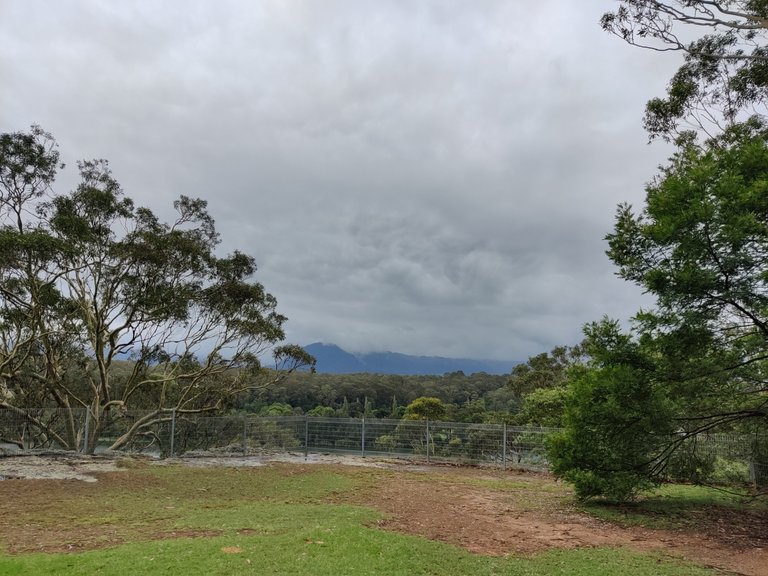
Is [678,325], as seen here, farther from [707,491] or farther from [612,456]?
[707,491]

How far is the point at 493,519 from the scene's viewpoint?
9.64 metres

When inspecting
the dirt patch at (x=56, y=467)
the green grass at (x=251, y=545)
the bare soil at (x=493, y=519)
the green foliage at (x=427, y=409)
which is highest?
the green foliage at (x=427, y=409)

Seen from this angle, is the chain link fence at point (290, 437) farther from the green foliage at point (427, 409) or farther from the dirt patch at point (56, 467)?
the green foliage at point (427, 409)

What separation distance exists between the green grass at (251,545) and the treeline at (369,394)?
27.5 metres

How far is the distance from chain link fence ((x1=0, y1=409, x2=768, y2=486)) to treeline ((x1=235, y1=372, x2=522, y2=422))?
621 inches

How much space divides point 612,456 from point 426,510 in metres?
3.71

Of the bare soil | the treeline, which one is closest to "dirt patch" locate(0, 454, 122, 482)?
the bare soil

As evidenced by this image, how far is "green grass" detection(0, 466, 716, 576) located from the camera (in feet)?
18.6

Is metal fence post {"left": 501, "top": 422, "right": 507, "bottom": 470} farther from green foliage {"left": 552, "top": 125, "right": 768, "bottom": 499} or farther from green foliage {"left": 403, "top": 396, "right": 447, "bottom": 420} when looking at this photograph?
green foliage {"left": 403, "top": 396, "right": 447, "bottom": 420}

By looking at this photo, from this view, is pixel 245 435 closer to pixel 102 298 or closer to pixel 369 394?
pixel 102 298

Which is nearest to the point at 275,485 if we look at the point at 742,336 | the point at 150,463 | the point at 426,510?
the point at 426,510

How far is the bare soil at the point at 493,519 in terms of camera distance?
748 cm

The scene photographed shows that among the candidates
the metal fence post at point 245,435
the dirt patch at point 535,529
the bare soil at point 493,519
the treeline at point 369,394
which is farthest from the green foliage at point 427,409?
the dirt patch at point 535,529

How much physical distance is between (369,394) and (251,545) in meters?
50.4
